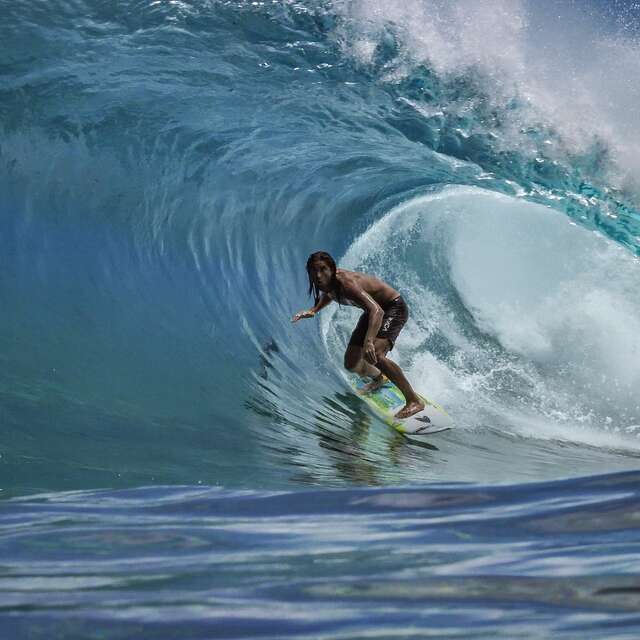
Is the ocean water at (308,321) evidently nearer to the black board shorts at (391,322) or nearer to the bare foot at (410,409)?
the bare foot at (410,409)

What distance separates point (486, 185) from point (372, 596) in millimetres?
8268

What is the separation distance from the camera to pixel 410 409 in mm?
6016

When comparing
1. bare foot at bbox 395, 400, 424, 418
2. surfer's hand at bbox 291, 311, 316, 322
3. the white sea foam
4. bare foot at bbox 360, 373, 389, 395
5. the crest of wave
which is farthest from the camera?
the crest of wave

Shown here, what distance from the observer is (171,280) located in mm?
7605

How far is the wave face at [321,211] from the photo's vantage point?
619 centimetres

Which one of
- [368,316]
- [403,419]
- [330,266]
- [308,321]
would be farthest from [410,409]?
[308,321]

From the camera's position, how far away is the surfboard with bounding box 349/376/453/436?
235 inches

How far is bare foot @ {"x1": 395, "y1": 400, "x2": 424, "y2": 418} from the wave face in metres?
0.26

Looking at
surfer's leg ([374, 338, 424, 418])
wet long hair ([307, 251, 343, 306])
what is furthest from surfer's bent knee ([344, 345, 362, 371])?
wet long hair ([307, 251, 343, 306])

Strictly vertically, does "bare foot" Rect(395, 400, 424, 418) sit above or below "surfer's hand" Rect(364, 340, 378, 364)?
below

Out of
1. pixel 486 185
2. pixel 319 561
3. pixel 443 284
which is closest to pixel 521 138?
pixel 486 185

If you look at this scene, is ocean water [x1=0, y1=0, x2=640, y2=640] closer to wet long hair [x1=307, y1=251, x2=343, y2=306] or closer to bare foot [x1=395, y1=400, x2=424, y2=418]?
bare foot [x1=395, y1=400, x2=424, y2=418]

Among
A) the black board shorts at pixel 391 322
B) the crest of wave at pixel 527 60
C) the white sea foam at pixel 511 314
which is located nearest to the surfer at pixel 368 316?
the black board shorts at pixel 391 322

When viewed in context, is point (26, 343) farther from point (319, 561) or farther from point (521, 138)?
point (521, 138)
